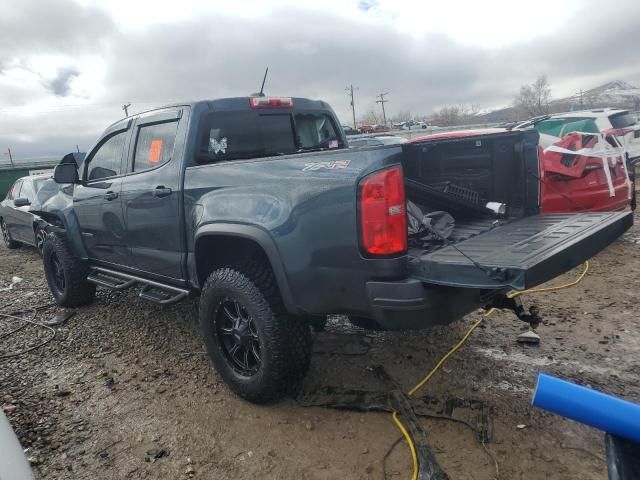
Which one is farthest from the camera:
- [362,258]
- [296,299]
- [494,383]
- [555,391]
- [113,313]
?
[113,313]

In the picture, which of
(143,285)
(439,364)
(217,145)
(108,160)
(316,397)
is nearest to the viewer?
(316,397)

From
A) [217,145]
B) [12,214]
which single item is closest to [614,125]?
[217,145]

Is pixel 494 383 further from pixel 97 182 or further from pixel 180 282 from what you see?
pixel 97 182

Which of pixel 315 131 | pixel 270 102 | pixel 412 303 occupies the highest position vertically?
pixel 270 102

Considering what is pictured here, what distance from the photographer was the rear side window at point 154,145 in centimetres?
368

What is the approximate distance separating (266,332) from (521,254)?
4.83ft

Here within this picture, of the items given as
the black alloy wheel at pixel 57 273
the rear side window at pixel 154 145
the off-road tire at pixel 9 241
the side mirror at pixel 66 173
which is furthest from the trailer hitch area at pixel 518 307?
the off-road tire at pixel 9 241

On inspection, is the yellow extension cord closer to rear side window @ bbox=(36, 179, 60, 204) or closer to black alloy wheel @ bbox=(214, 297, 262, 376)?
black alloy wheel @ bbox=(214, 297, 262, 376)

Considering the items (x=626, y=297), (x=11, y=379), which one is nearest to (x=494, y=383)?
(x=626, y=297)

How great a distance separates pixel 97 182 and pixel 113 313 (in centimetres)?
151

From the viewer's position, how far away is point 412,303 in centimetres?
234

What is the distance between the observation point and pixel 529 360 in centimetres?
352

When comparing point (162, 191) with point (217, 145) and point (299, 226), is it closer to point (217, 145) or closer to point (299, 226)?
point (217, 145)

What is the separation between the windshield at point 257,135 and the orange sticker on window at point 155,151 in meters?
0.48
